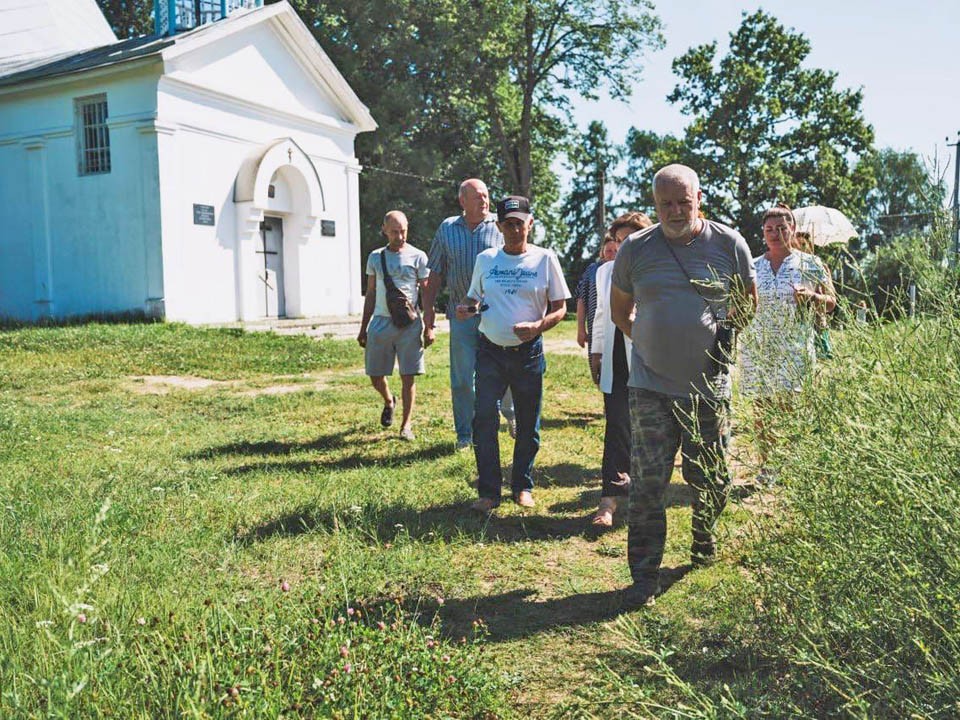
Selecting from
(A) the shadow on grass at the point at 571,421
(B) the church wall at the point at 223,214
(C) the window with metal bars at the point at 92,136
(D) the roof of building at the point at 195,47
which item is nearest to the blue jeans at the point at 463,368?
(A) the shadow on grass at the point at 571,421

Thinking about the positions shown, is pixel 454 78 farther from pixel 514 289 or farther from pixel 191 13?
pixel 514 289

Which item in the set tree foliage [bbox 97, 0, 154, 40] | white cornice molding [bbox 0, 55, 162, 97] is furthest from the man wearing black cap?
tree foliage [bbox 97, 0, 154, 40]

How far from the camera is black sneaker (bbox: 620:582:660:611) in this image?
12.2 feet

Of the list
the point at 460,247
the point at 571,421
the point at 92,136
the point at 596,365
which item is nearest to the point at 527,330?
the point at 596,365

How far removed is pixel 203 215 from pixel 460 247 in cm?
1216

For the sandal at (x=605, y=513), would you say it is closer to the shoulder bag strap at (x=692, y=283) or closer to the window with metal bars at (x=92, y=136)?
the shoulder bag strap at (x=692, y=283)

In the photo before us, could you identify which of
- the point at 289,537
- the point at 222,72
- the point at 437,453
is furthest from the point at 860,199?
the point at 289,537

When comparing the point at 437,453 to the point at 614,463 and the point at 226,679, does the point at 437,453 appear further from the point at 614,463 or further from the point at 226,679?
the point at 226,679

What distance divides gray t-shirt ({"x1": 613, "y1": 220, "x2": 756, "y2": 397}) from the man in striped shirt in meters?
2.59

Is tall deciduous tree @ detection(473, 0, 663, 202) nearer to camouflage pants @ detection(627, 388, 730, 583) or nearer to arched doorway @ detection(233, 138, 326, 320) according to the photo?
arched doorway @ detection(233, 138, 326, 320)

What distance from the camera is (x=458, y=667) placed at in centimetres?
298

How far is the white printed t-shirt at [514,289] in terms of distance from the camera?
529 centimetres

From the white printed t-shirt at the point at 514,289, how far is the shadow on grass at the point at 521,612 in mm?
1848

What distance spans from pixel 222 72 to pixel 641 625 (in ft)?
56.3
